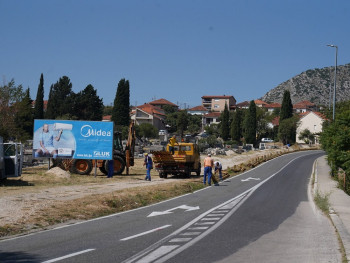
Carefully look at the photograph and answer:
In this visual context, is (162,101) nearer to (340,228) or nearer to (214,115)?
(214,115)

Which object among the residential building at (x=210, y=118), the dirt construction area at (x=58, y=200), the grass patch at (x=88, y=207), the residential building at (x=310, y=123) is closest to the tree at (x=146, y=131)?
the residential building at (x=310, y=123)

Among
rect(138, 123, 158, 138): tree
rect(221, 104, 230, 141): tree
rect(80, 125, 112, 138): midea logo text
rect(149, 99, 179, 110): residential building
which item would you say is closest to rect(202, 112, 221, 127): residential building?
rect(149, 99, 179, 110): residential building

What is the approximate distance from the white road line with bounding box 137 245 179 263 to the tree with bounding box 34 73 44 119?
8217 cm

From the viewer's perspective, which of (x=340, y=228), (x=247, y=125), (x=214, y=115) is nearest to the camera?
(x=340, y=228)

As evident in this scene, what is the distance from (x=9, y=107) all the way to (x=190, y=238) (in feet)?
121

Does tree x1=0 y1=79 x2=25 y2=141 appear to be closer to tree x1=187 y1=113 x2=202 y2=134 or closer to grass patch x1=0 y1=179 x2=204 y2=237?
grass patch x1=0 y1=179 x2=204 y2=237

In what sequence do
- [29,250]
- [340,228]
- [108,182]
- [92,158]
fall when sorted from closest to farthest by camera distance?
[29,250] < [340,228] < [108,182] < [92,158]

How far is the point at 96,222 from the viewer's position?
1321 centimetres

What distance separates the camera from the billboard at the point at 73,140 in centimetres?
2936

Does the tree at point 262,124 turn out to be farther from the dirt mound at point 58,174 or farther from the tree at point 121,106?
the dirt mound at point 58,174

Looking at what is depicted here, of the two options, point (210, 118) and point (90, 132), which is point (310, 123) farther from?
point (90, 132)

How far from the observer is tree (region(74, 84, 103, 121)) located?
9606cm

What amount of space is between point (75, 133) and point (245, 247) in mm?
21204

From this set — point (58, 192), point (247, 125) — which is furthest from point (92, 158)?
point (247, 125)
